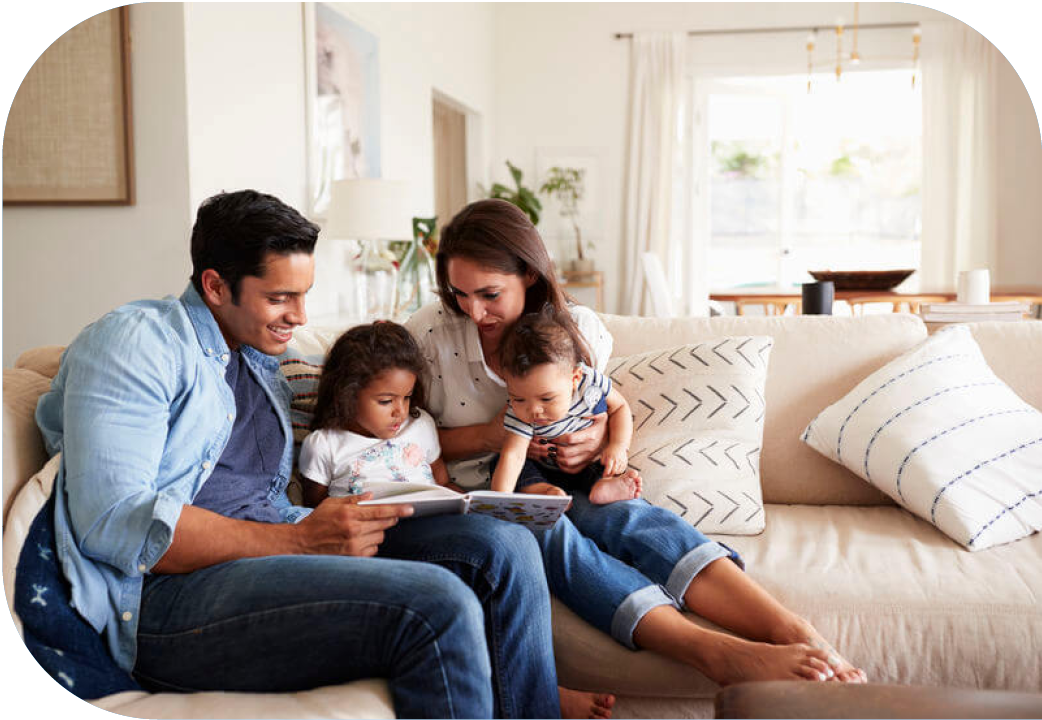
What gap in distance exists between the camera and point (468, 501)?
150 cm

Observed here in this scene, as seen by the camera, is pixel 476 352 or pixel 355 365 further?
pixel 476 352

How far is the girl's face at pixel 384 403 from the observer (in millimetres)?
1758

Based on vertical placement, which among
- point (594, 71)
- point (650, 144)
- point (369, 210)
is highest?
point (594, 71)

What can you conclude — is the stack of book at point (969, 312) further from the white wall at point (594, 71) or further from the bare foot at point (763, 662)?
the white wall at point (594, 71)

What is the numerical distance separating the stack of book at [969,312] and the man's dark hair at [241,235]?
2252 millimetres

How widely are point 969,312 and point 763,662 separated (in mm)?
1979

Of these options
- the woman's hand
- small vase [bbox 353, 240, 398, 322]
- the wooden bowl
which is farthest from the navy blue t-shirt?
the wooden bowl

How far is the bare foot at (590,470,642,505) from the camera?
6.08ft

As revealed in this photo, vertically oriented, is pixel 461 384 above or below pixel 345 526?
above

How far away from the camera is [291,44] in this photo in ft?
12.3

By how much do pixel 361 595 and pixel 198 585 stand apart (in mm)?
261

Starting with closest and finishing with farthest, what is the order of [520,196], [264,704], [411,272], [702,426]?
[264,704] → [702,426] → [411,272] → [520,196]

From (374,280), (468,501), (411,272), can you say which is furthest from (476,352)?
(411,272)

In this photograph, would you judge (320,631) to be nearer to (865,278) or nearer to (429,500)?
(429,500)
